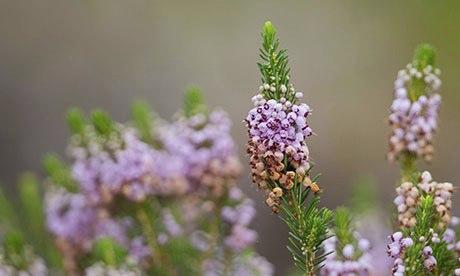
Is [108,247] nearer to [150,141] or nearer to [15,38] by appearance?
[150,141]

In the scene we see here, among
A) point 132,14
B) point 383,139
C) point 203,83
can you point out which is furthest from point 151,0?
point 383,139

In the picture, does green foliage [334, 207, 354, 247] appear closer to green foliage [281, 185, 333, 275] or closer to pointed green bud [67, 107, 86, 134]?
green foliage [281, 185, 333, 275]

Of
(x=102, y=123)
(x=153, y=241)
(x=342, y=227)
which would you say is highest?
(x=102, y=123)

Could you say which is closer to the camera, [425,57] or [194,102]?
[425,57]

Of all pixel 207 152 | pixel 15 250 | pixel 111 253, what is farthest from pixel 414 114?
pixel 15 250

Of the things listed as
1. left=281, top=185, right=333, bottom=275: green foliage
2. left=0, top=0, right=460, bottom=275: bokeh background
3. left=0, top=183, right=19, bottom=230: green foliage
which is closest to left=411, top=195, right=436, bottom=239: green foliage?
left=281, top=185, right=333, bottom=275: green foliage

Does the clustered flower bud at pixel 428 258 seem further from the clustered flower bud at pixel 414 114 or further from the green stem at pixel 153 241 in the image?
the green stem at pixel 153 241

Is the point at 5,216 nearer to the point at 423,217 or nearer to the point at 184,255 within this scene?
the point at 184,255
